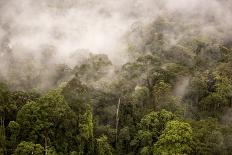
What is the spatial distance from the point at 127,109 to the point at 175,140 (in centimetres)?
951

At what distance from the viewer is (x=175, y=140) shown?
38.5m

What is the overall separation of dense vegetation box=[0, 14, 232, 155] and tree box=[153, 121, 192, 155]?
0.27ft

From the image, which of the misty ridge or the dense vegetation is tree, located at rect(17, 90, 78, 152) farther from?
the misty ridge

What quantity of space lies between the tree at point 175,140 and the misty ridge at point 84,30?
60.6 feet

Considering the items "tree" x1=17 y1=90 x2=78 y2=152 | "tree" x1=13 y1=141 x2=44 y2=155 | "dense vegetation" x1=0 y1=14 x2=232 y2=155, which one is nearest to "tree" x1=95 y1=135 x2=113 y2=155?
"dense vegetation" x1=0 y1=14 x2=232 y2=155

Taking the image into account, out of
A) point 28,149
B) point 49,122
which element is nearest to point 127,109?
point 49,122

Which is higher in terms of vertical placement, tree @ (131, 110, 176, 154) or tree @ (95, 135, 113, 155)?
tree @ (131, 110, 176, 154)

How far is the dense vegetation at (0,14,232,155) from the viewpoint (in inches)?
1534

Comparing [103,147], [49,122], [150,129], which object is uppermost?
[49,122]

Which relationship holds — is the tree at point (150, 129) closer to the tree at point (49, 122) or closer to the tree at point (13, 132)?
the tree at point (49, 122)

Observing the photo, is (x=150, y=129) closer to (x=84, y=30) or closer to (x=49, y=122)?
(x=49, y=122)

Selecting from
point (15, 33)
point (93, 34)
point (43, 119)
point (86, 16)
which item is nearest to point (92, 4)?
point (86, 16)

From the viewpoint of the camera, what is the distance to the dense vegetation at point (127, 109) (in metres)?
39.0

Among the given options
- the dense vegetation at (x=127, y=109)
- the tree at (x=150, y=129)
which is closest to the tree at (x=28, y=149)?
the dense vegetation at (x=127, y=109)
